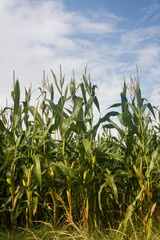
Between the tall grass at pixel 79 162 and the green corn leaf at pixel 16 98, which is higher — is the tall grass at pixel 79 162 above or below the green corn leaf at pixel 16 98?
below

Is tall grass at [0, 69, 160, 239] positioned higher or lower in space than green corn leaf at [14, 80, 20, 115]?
lower

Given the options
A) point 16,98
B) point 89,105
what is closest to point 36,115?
point 16,98

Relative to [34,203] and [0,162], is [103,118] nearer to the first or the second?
[34,203]

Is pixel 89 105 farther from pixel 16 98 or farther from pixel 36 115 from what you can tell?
pixel 16 98

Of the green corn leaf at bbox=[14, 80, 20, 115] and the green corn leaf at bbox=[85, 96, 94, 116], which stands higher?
the green corn leaf at bbox=[14, 80, 20, 115]

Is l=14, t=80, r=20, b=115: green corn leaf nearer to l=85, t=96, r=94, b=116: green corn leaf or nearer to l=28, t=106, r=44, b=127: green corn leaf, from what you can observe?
l=28, t=106, r=44, b=127: green corn leaf

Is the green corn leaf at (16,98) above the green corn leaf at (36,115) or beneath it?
above

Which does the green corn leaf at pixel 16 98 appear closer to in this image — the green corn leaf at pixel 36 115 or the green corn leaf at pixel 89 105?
the green corn leaf at pixel 36 115

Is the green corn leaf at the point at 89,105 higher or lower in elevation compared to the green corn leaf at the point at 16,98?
lower

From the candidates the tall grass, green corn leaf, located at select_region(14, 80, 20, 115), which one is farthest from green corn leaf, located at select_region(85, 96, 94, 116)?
green corn leaf, located at select_region(14, 80, 20, 115)

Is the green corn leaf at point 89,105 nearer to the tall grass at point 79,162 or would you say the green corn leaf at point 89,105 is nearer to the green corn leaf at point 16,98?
the tall grass at point 79,162

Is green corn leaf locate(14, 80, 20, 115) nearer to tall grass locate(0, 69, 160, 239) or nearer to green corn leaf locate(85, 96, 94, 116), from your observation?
tall grass locate(0, 69, 160, 239)

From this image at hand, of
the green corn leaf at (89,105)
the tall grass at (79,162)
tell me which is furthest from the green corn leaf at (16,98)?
the green corn leaf at (89,105)

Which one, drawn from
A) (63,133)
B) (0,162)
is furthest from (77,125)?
(0,162)
